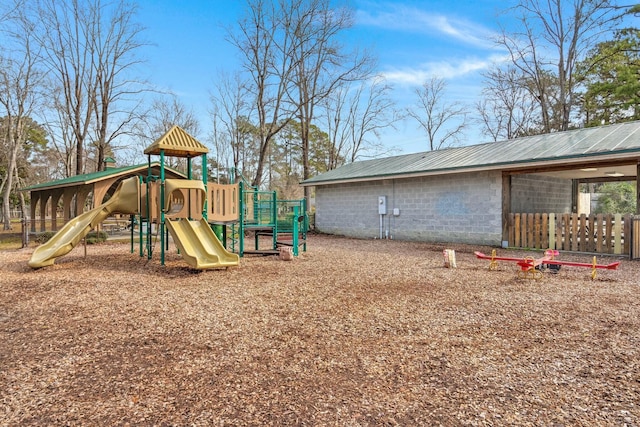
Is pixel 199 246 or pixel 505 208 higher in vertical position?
pixel 505 208

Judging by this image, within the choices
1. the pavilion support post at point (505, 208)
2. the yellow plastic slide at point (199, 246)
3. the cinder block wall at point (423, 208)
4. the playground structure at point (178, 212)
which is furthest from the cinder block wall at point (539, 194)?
the yellow plastic slide at point (199, 246)

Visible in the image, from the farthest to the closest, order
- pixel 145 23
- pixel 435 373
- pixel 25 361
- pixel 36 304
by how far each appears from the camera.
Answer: pixel 145 23 < pixel 36 304 < pixel 25 361 < pixel 435 373

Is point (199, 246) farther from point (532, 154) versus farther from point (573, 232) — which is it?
point (573, 232)

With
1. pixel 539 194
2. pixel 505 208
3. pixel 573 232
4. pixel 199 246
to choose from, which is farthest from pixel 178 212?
pixel 539 194

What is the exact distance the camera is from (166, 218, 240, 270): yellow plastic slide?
728 cm

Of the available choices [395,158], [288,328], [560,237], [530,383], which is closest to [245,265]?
[288,328]

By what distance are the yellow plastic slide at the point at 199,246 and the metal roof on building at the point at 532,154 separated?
790 cm

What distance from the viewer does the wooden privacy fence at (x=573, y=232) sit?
30.5ft

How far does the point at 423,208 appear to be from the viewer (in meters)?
13.6

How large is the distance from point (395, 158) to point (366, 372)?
15.7 m

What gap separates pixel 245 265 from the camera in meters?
8.23

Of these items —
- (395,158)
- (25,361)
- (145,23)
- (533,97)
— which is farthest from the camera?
(533,97)

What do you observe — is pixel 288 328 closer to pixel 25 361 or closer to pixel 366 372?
pixel 366 372

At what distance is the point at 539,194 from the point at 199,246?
38.9 ft
